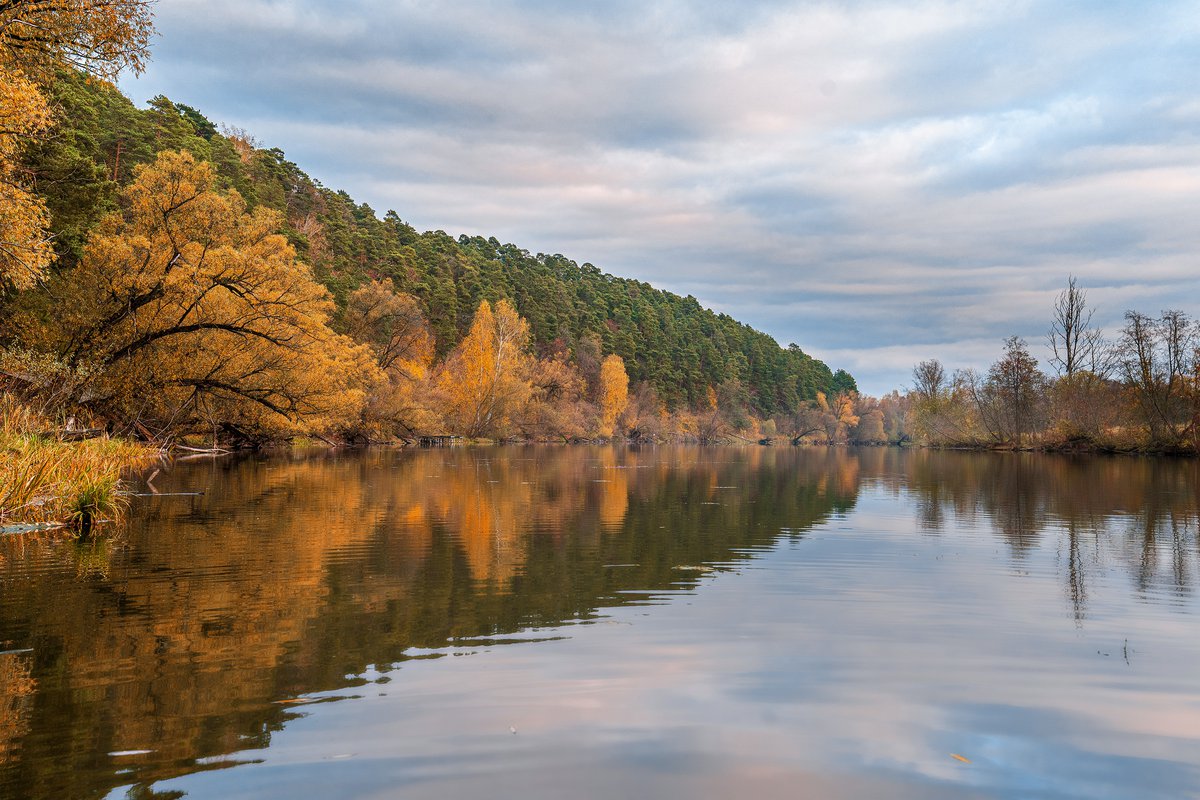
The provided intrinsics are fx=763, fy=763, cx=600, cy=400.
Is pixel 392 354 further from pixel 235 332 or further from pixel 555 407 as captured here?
pixel 235 332

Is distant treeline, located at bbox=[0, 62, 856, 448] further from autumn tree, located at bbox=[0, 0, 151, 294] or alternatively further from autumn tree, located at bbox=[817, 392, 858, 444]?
autumn tree, located at bbox=[817, 392, 858, 444]

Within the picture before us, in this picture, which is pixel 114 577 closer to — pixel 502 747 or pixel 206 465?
pixel 502 747

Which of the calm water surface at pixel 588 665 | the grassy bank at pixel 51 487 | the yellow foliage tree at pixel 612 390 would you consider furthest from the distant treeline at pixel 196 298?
the yellow foliage tree at pixel 612 390

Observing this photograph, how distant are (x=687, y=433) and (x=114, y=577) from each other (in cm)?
14297

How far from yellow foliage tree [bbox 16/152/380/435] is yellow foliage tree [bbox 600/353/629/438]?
3065 inches

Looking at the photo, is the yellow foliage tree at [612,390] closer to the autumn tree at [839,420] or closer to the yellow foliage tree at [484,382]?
the yellow foliage tree at [484,382]

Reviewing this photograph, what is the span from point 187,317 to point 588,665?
34.1 metres

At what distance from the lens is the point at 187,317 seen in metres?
34.5

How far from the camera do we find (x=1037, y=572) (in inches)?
455

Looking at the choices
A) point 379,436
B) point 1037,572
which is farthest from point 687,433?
point 1037,572

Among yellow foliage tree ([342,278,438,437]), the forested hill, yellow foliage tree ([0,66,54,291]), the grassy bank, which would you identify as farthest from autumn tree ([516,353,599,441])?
the grassy bank

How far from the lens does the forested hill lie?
35.8 metres

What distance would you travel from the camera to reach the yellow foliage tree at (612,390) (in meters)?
119

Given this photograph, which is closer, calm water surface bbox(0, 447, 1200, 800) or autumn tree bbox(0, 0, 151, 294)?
calm water surface bbox(0, 447, 1200, 800)
